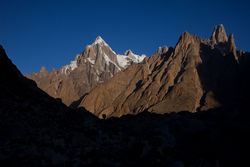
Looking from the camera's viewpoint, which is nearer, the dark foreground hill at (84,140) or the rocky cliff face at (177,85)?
the dark foreground hill at (84,140)

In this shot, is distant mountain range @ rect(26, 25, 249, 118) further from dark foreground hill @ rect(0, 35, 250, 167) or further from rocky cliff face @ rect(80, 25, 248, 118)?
dark foreground hill @ rect(0, 35, 250, 167)

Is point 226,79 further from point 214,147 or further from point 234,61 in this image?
point 214,147

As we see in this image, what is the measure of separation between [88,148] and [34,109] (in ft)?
27.2

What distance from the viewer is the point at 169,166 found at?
2291 cm

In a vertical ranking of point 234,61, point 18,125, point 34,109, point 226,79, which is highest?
point 234,61

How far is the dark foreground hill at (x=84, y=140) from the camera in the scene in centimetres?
2364

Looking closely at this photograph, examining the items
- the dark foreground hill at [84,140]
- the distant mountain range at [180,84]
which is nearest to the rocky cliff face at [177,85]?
the distant mountain range at [180,84]

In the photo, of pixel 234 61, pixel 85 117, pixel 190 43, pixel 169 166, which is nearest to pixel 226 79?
pixel 234 61

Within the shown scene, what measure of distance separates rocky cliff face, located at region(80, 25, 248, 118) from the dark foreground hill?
95.2m

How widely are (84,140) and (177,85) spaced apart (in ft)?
402

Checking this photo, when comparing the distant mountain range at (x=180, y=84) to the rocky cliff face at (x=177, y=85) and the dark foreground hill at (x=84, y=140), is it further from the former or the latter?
the dark foreground hill at (x=84, y=140)

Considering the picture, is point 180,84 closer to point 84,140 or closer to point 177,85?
point 177,85

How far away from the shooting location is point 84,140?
101ft

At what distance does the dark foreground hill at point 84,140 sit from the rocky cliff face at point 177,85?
312 ft
